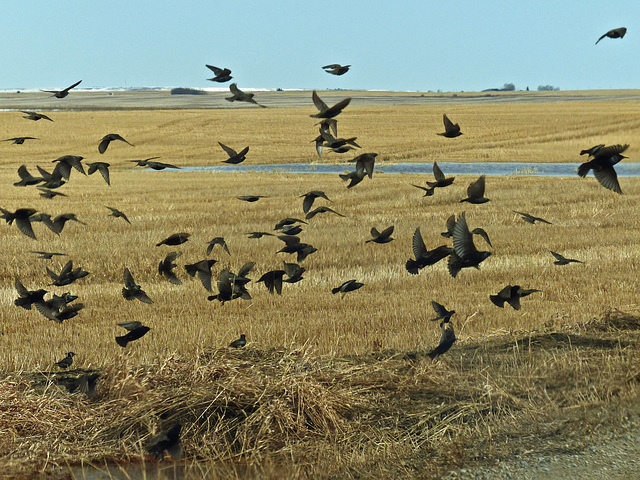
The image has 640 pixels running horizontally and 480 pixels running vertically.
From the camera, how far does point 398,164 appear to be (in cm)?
4584

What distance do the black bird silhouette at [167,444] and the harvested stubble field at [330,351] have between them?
235 millimetres

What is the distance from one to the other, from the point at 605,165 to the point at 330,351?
3.81 meters

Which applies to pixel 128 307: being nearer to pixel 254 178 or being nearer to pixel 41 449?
pixel 41 449

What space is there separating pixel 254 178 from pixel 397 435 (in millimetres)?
30057

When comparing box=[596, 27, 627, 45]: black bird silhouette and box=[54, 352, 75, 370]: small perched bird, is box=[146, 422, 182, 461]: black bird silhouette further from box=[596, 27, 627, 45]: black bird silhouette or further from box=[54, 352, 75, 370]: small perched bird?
box=[596, 27, 627, 45]: black bird silhouette

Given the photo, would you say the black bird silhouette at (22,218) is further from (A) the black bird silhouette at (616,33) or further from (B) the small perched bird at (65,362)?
(A) the black bird silhouette at (616,33)

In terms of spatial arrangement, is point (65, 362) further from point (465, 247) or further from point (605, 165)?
point (605, 165)

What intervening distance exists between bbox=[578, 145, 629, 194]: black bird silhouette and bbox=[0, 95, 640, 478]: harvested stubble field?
6.38 feet

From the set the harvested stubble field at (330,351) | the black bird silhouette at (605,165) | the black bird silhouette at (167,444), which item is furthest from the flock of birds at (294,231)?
the harvested stubble field at (330,351)

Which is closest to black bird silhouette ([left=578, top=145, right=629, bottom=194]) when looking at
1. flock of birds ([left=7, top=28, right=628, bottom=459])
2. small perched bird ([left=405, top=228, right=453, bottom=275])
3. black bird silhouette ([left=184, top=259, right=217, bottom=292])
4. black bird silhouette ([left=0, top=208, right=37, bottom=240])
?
flock of birds ([left=7, top=28, right=628, bottom=459])

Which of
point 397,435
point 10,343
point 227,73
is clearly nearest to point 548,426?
point 397,435

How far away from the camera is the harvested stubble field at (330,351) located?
649cm

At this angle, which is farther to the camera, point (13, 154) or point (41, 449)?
point (13, 154)

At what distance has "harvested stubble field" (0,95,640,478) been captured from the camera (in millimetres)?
6488
